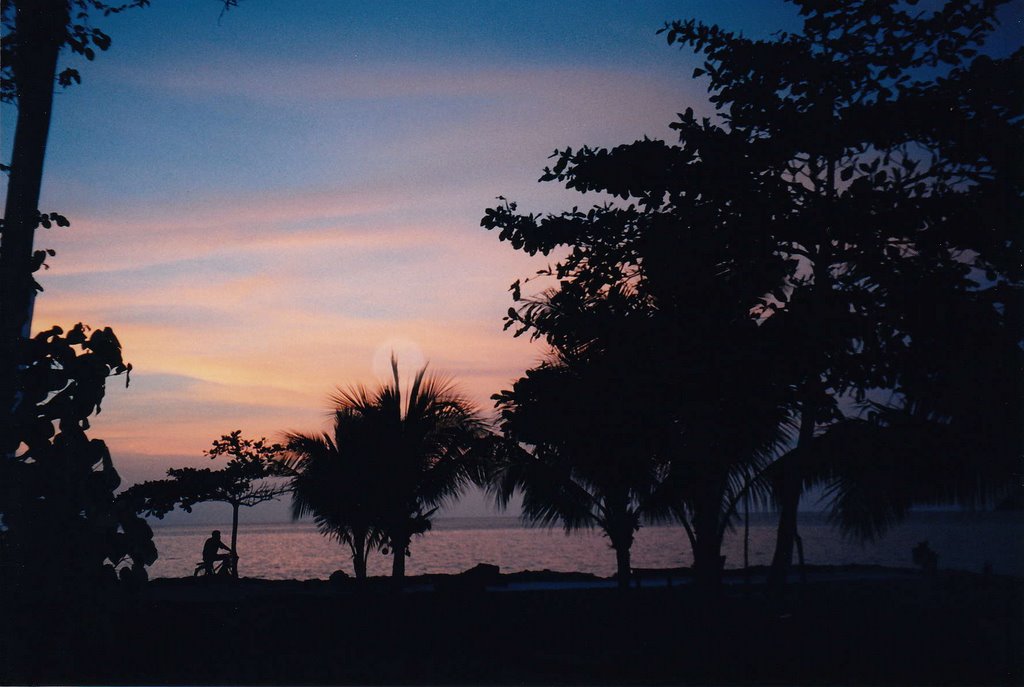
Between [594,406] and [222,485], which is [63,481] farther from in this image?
[222,485]

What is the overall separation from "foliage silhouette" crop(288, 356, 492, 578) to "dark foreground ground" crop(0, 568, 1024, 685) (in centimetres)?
288

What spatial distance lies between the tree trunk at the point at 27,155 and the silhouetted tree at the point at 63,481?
0.35 m

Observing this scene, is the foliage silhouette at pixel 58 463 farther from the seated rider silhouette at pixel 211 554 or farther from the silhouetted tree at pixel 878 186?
the seated rider silhouette at pixel 211 554

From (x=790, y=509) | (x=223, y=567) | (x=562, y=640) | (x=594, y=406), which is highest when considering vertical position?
(x=594, y=406)

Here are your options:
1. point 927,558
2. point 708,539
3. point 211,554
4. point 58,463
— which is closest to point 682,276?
point 708,539

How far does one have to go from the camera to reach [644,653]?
1077cm

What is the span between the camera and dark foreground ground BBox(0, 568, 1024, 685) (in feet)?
32.3

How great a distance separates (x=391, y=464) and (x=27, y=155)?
9.98 m

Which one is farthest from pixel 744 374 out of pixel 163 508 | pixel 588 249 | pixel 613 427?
pixel 163 508

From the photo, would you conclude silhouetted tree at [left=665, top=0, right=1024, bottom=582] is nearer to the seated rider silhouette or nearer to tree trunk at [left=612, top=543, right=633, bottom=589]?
tree trunk at [left=612, top=543, right=633, bottom=589]

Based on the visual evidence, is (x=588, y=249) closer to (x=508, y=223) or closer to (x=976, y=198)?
(x=508, y=223)

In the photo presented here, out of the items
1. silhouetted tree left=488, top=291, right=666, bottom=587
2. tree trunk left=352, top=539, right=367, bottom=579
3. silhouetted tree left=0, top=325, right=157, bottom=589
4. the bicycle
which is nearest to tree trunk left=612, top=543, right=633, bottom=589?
silhouetted tree left=488, top=291, right=666, bottom=587

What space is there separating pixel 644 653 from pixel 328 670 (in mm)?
3982

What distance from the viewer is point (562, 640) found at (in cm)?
1171
